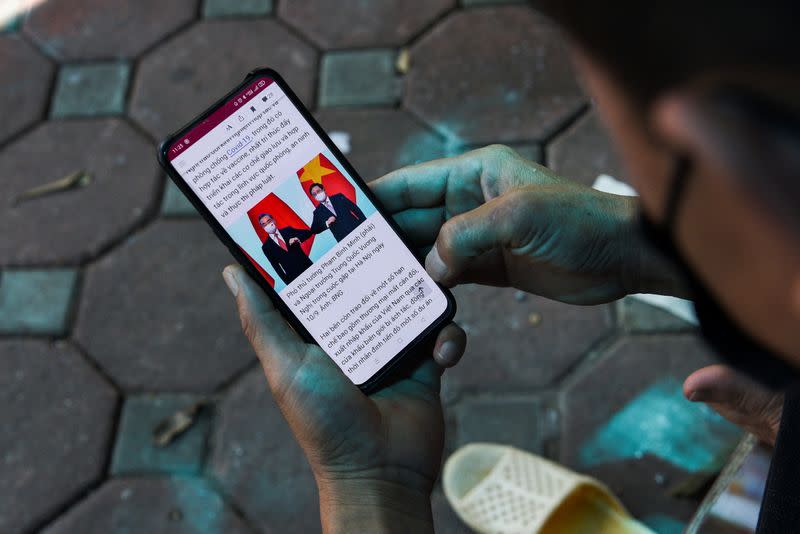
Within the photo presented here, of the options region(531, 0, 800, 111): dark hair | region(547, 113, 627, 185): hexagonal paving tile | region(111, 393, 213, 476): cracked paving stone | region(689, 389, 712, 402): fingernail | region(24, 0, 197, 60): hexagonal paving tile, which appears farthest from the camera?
region(24, 0, 197, 60): hexagonal paving tile

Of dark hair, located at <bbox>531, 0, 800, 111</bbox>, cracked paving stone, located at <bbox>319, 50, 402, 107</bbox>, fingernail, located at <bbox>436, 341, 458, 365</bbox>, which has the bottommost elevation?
fingernail, located at <bbox>436, 341, 458, 365</bbox>

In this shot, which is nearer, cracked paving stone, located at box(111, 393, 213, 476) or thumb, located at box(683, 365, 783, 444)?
thumb, located at box(683, 365, 783, 444)

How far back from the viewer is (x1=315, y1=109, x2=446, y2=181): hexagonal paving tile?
2275 millimetres

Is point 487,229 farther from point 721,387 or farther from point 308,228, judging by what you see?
point 721,387

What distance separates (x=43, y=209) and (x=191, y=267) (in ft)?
1.66

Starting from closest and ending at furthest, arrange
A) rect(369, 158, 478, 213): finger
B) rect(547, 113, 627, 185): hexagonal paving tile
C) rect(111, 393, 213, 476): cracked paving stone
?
rect(369, 158, 478, 213): finger
rect(111, 393, 213, 476): cracked paving stone
rect(547, 113, 627, 185): hexagonal paving tile

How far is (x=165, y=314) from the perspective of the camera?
2133mm

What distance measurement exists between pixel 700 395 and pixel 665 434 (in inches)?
19.9

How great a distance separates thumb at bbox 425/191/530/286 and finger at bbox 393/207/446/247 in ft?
0.62

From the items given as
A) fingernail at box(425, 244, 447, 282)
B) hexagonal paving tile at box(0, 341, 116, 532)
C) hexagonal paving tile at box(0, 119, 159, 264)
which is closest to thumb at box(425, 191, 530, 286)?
fingernail at box(425, 244, 447, 282)

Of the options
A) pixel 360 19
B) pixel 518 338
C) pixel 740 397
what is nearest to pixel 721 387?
pixel 740 397

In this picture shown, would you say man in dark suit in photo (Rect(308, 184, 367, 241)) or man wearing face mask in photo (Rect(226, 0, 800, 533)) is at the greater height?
man wearing face mask in photo (Rect(226, 0, 800, 533))

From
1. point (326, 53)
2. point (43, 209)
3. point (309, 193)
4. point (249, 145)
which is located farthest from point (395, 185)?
point (43, 209)

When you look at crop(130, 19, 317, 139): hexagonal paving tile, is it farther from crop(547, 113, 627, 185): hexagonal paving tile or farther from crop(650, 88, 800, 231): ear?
crop(650, 88, 800, 231): ear
